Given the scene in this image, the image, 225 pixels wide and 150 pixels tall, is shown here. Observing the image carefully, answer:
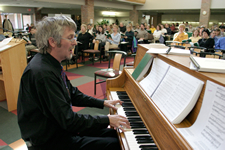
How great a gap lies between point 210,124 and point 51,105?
87 centimetres

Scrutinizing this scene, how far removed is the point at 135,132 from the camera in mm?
1233

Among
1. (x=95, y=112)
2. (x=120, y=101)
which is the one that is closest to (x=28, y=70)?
(x=120, y=101)

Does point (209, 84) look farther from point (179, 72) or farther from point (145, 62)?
point (145, 62)

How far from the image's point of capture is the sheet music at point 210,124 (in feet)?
2.56

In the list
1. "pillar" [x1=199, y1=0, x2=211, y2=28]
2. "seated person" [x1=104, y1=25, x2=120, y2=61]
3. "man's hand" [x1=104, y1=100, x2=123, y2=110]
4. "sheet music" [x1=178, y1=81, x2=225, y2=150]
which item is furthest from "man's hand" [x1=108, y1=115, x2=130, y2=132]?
"pillar" [x1=199, y1=0, x2=211, y2=28]

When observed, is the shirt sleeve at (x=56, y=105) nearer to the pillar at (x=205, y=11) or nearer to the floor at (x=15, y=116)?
the floor at (x=15, y=116)

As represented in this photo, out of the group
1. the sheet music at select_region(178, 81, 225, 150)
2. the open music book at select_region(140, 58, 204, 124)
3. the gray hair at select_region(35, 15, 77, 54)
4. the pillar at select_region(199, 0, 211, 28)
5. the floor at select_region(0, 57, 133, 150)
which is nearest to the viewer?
the sheet music at select_region(178, 81, 225, 150)

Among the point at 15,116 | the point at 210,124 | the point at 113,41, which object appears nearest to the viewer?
the point at 210,124

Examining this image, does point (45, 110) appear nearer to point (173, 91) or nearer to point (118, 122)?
point (118, 122)

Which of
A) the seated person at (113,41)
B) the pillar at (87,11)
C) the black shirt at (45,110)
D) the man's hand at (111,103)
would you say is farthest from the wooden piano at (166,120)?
the pillar at (87,11)

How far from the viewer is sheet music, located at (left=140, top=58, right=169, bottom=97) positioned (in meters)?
1.38

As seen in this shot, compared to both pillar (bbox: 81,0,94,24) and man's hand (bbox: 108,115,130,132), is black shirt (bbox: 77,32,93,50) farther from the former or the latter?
man's hand (bbox: 108,115,130,132)

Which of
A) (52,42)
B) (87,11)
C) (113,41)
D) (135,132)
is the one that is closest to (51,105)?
(52,42)

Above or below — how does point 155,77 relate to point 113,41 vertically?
below
